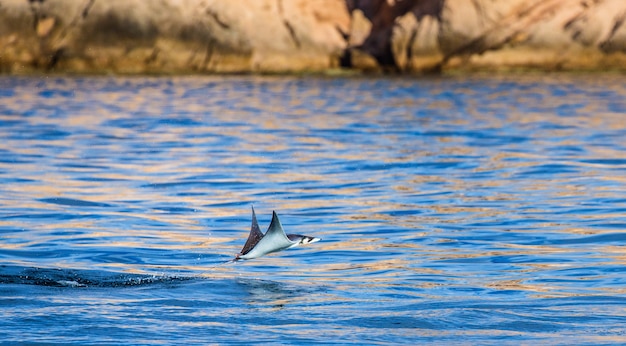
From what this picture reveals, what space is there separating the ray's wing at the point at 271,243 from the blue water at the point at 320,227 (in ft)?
1.24

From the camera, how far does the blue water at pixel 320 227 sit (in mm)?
7191

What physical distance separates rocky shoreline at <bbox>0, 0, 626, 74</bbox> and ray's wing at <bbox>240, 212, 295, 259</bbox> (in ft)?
117

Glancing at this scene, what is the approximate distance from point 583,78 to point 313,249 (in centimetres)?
2972

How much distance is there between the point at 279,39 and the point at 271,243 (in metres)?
36.6

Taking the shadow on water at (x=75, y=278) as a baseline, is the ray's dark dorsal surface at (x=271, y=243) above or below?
above

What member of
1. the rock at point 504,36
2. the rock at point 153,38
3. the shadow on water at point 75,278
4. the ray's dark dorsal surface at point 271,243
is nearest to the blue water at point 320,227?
the shadow on water at point 75,278

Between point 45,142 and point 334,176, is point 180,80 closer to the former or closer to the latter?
→ point 45,142

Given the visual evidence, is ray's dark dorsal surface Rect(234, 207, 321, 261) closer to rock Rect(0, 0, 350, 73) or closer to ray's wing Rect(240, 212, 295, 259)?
ray's wing Rect(240, 212, 295, 259)

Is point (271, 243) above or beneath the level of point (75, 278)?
above

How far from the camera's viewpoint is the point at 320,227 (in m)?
11.2

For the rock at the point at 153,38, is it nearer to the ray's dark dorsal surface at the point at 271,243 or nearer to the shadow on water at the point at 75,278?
the shadow on water at the point at 75,278

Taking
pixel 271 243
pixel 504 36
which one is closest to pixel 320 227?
pixel 271 243

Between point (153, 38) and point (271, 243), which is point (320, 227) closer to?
point (271, 243)

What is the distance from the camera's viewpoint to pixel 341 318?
7.26 meters
